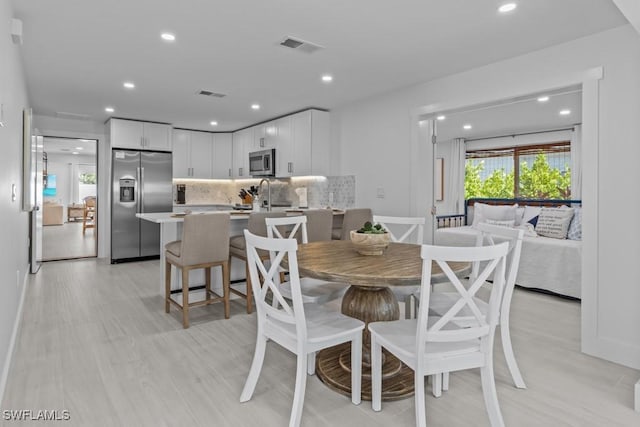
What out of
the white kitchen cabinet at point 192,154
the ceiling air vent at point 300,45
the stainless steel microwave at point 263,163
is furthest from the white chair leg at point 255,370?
the white kitchen cabinet at point 192,154

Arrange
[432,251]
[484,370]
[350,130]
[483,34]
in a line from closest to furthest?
[432,251]
[484,370]
[483,34]
[350,130]

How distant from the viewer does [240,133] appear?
6.97 metres

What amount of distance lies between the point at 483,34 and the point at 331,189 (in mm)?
2991

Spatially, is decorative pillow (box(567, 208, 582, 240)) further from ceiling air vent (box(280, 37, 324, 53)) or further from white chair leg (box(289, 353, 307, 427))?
white chair leg (box(289, 353, 307, 427))

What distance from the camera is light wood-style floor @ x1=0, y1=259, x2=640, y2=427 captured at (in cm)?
188

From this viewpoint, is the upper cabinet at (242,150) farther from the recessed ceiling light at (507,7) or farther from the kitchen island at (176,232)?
the recessed ceiling light at (507,7)

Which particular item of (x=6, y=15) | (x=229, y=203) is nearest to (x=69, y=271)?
(x=229, y=203)

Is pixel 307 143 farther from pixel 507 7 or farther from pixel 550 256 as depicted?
pixel 550 256

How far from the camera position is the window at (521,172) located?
21.3ft

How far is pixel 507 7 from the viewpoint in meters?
2.40

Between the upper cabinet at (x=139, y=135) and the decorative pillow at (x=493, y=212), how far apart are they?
5303mm

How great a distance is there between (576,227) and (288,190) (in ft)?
13.3

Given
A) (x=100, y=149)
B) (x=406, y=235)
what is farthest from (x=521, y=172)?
(x=100, y=149)

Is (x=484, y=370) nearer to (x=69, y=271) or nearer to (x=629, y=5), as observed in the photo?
(x=629, y=5)
